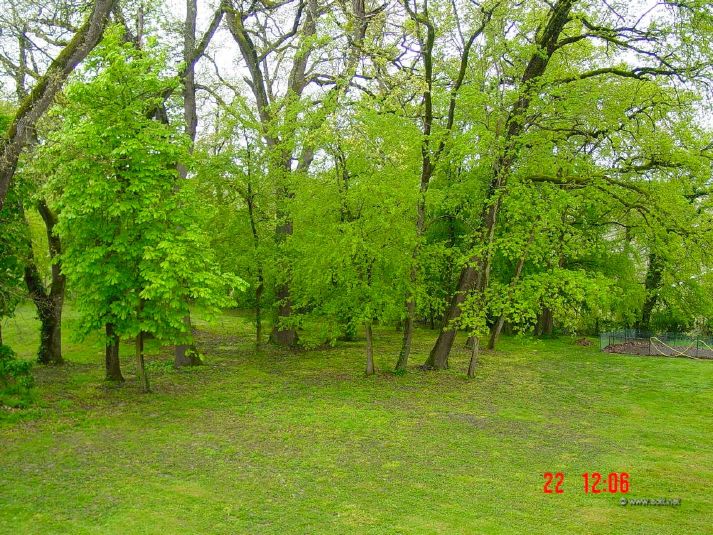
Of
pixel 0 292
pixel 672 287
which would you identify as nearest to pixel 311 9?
pixel 0 292

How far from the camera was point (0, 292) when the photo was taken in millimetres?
12227

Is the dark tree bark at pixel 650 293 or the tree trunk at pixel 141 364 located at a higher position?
the dark tree bark at pixel 650 293

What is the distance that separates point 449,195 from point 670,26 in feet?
23.4

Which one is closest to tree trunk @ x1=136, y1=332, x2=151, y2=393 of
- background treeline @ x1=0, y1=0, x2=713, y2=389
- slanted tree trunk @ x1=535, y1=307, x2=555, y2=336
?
background treeline @ x1=0, y1=0, x2=713, y2=389

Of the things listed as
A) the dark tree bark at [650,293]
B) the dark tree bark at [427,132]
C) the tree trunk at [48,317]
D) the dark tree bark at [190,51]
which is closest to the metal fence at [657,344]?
the dark tree bark at [650,293]

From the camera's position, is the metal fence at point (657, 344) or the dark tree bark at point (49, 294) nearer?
the dark tree bark at point (49, 294)

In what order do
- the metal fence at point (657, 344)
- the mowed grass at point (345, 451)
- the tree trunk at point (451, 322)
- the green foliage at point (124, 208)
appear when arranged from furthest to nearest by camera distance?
1. the metal fence at point (657, 344)
2. the tree trunk at point (451, 322)
3. the green foliage at point (124, 208)
4. the mowed grass at point (345, 451)

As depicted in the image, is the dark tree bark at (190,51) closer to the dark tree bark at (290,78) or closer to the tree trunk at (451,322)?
the dark tree bark at (290,78)

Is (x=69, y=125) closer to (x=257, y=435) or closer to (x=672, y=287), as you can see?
(x=257, y=435)

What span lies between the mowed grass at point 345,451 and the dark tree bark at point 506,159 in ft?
8.82
